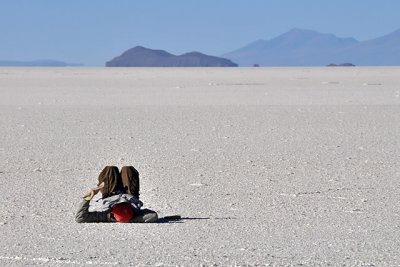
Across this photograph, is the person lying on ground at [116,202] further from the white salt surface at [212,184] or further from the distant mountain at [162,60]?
the distant mountain at [162,60]

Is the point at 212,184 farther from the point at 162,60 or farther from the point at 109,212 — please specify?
the point at 162,60

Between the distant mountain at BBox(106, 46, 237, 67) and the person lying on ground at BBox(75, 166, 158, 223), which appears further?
the distant mountain at BBox(106, 46, 237, 67)

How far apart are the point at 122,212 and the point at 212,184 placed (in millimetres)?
2554

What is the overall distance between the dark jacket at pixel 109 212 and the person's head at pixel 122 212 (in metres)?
0.02

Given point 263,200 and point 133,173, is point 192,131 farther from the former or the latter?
point 133,173

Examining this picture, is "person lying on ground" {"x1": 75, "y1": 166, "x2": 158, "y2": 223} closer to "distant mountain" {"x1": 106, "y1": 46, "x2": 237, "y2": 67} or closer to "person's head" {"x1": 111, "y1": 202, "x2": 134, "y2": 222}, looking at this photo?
"person's head" {"x1": 111, "y1": 202, "x2": 134, "y2": 222}

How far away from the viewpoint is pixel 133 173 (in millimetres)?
8148

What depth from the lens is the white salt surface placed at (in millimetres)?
7027

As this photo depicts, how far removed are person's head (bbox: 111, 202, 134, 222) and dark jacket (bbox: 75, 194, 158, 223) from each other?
2cm

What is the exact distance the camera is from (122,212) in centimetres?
812

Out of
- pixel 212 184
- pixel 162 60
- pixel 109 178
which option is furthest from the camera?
pixel 162 60

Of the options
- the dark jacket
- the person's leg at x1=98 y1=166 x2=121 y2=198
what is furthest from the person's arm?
the person's leg at x1=98 y1=166 x2=121 y2=198

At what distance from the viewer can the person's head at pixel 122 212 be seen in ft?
26.6

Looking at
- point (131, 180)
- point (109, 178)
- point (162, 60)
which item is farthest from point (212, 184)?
point (162, 60)
